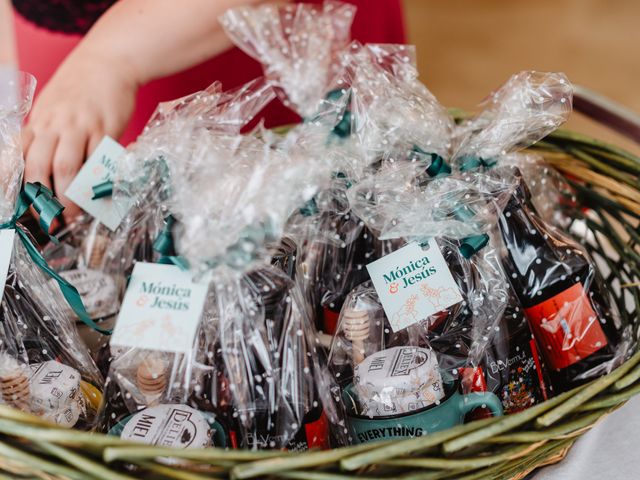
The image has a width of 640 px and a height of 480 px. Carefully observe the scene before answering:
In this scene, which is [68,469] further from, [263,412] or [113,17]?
[113,17]

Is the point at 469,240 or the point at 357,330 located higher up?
the point at 469,240

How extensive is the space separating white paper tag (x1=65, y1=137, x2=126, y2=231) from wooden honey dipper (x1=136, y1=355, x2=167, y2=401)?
27cm

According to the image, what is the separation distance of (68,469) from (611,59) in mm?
3015

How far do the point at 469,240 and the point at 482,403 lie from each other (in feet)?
0.62

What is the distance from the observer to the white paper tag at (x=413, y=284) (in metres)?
0.77

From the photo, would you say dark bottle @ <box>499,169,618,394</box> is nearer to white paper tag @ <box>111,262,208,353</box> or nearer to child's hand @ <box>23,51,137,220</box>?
white paper tag @ <box>111,262,208,353</box>

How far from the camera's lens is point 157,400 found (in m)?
0.75

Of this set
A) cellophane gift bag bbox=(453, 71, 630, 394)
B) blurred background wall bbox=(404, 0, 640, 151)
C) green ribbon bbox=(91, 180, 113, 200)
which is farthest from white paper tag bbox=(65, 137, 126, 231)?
blurred background wall bbox=(404, 0, 640, 151)

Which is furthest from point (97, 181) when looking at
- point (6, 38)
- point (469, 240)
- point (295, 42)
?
point (6, 38)

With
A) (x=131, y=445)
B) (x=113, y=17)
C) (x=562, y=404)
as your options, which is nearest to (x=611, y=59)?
(x=113, y=17)

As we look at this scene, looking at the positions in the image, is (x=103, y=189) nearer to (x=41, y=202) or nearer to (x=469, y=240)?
(x=41, y=202)

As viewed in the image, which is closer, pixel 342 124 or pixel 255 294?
pixel 255 294

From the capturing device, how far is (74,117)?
3.30ft

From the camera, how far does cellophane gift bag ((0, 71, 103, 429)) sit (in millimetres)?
751
